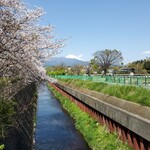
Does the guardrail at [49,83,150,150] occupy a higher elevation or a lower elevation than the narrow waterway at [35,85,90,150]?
higher

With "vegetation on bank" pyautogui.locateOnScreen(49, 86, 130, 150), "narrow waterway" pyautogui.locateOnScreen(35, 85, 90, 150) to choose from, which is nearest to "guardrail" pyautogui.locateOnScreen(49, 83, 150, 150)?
"vegetation on bank" pyautogui.locateOnScreen(49, 86, 130, 150)

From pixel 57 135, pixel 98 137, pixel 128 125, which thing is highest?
pixel 128 125

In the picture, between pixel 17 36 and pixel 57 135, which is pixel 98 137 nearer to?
pixel 57 135

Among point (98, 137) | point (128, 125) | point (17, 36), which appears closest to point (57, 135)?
point (98, 137)

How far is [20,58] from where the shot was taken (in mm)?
10148

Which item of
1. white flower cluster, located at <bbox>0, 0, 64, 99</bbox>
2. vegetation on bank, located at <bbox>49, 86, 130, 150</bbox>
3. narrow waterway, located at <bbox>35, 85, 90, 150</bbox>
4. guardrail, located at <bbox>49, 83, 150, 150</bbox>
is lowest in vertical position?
narrow waterway, located at <bbox>35, 85, 90, 150</bbox>

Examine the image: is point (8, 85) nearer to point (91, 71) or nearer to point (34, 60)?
point (34, 60)

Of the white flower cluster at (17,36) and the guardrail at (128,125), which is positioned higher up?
the white flower cluster at (17,36)

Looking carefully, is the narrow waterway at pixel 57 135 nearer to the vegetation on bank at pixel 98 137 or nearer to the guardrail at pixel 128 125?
A: the vegetation on bank at pixel 98 137

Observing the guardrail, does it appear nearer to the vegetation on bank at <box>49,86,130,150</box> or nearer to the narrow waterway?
the vegetation on bank at <box>49,86,130,150</box>

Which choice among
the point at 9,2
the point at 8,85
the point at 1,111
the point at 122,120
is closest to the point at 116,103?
the point at 122,120

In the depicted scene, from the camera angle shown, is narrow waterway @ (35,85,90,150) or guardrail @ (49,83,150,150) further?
narrow waterway @ (35,85,90,150)

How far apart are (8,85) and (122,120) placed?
→ 5488 millimetres

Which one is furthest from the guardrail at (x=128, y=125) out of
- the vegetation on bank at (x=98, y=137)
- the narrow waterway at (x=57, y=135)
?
the narrow waterway at (x=57, y=135)
